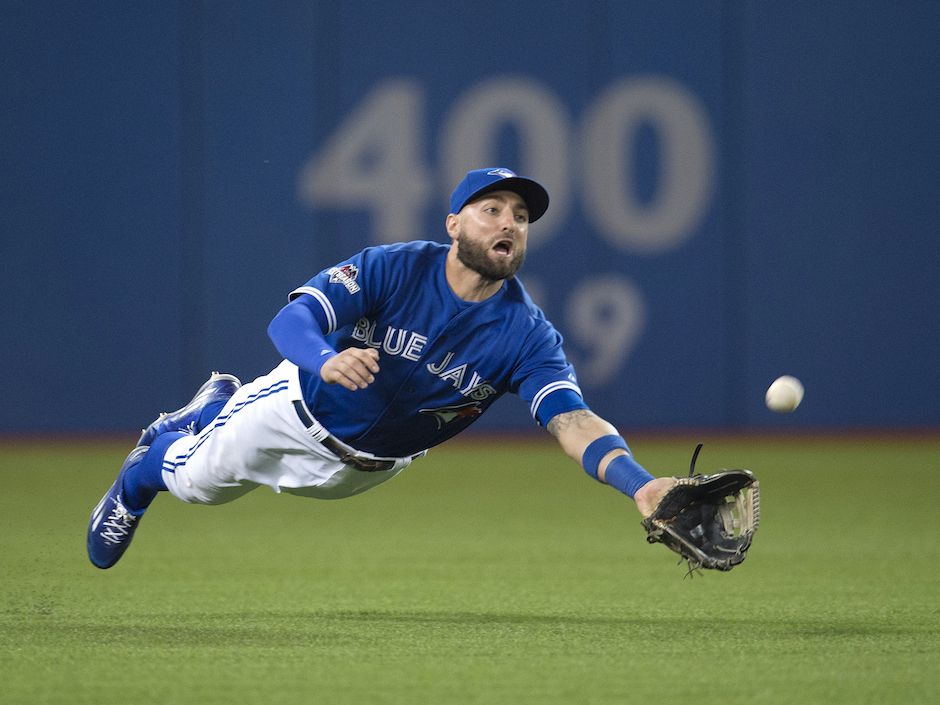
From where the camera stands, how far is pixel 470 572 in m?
5.76

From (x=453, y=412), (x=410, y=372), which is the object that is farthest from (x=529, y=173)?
(x=410, y=372)

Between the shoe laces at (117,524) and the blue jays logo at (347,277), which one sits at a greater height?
the blue jays logo at (347,277)

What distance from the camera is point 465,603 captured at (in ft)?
16.2

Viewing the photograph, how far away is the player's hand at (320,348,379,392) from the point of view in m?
3.78

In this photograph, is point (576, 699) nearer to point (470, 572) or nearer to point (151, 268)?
point (470, 572)

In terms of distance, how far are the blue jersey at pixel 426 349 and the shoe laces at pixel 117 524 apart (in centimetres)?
93

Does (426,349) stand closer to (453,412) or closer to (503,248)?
(453,412)

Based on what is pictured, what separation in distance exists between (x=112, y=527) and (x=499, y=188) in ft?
6.23

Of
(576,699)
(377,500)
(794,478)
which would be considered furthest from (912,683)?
(794,478)

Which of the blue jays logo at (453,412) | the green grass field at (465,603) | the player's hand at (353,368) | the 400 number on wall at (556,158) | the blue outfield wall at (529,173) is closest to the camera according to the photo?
the green grass field at (465,603)

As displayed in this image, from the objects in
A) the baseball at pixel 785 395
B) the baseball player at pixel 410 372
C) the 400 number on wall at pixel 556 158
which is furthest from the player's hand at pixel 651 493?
the 400 number on wall at pixel 556 158

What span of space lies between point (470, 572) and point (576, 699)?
7.91 ft

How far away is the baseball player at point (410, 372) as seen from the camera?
443 centimetres

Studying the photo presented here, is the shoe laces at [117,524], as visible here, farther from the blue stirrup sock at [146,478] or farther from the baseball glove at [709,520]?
the baseball glove at [709,520]
